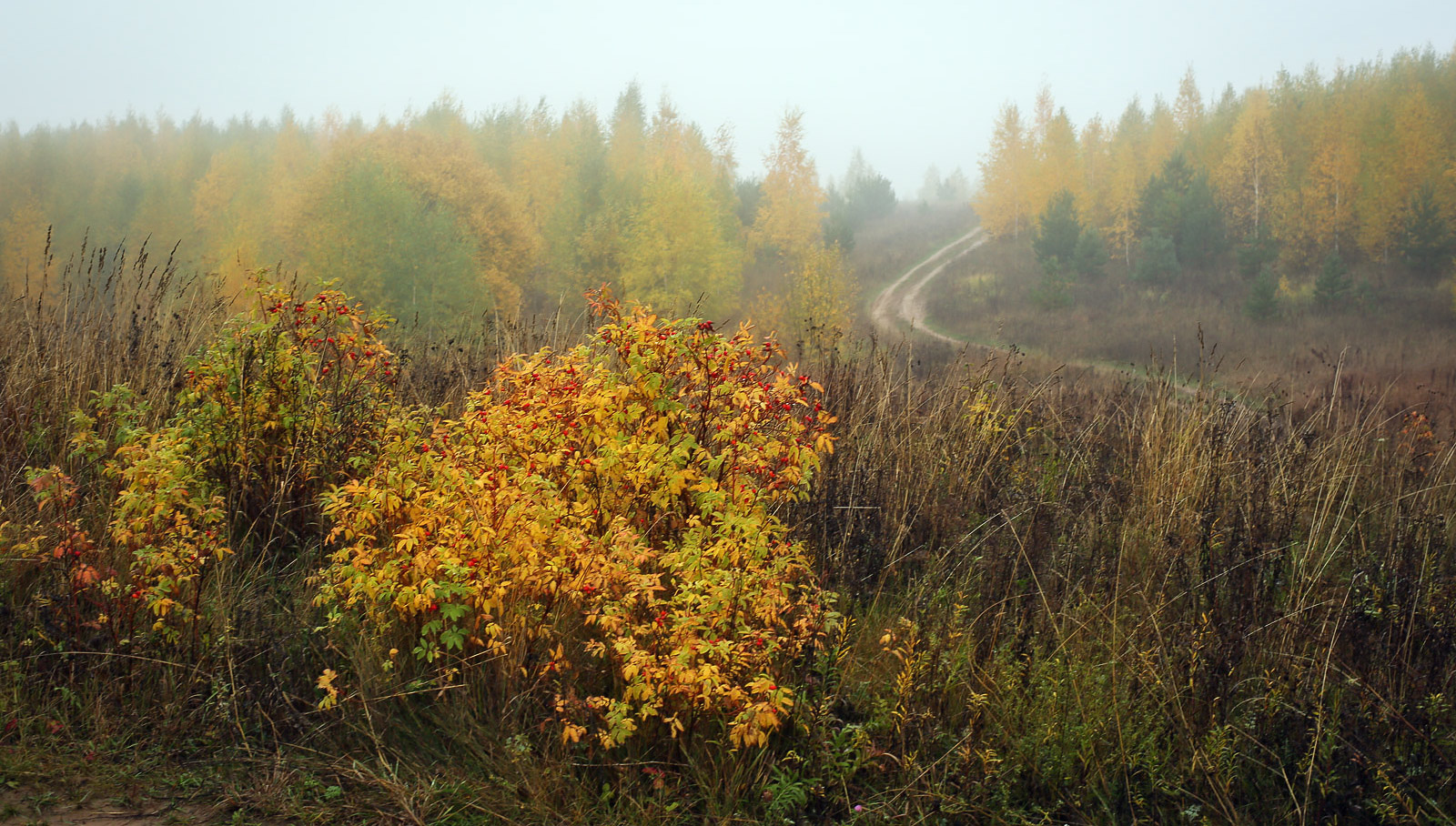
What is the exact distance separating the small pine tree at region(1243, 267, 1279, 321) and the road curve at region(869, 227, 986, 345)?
8536 mm

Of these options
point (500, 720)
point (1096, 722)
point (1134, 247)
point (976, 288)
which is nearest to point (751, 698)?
point (500, 720)

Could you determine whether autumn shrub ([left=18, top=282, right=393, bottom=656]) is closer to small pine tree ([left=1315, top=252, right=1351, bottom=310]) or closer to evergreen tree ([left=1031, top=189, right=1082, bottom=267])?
small pine tree ([left=1315, top=252, right=1351, bottom=310])

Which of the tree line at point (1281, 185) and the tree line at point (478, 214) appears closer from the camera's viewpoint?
the tree line at point (478, 214)

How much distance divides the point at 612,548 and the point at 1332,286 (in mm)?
27917

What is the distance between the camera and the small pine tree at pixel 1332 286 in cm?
2323

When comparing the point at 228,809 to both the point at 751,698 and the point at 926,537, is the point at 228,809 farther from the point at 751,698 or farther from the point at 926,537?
the point at 926,537

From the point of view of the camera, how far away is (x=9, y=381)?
166 inches


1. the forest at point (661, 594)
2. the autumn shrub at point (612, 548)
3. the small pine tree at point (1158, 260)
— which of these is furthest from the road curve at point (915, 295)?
the autumn shrub at point (612, 548)

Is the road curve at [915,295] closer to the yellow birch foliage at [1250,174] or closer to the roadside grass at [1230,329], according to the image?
the roadside grass at [1230,329]

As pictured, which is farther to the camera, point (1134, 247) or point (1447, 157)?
point (1134, 247)

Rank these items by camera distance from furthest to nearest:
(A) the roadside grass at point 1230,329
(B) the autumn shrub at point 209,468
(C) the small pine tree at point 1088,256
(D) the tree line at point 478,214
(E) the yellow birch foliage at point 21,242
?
(E) the yellow birch foliage at point 21,242 < (C) the small pine tree at point 1088,256 < (D) the tree line at point 478,214 < (A) the roadside grass at point 1230,329 < (B) the autumn shrub at point 209,468

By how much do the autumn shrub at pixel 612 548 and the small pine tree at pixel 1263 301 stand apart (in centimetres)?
2586

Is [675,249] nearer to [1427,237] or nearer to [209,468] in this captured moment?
[209,468]

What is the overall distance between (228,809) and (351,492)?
3.60 feet
